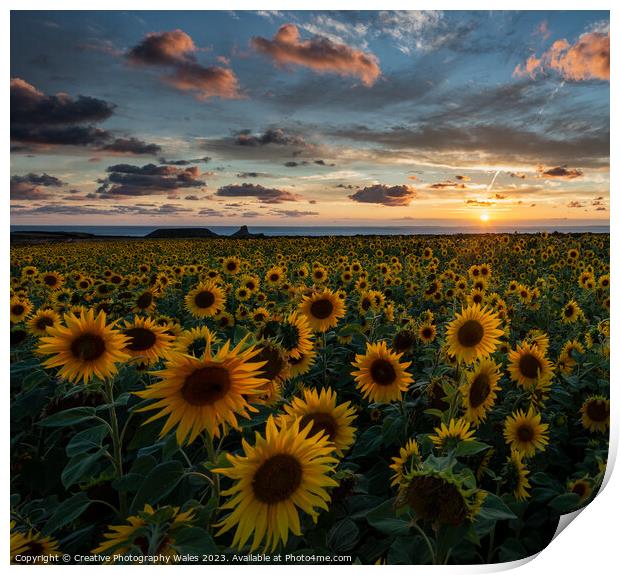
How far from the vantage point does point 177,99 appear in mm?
1826

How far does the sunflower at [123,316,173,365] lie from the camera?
1.58 m

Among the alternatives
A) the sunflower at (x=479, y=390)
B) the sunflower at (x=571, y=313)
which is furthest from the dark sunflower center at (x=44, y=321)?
the sunflower at (x=571, y=313)

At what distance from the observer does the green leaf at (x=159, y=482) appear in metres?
1.13

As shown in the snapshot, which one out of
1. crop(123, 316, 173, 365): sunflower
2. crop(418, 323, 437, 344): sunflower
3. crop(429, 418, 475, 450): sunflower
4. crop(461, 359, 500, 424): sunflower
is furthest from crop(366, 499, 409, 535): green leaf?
crop(418, 323, 437, 344): sunflower

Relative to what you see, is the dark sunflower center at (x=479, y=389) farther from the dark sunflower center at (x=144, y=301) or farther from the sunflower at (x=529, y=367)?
the dark sunflower center at (x=144, y=301)

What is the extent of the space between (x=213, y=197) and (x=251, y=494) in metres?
1.27

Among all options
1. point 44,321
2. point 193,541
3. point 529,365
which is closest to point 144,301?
point 44,321

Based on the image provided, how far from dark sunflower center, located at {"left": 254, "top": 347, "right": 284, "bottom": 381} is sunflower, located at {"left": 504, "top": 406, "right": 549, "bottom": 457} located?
0.83m

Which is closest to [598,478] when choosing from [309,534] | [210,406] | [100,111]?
[309,534]

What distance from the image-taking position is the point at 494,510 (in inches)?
42.8

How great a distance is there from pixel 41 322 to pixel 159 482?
1.35 m

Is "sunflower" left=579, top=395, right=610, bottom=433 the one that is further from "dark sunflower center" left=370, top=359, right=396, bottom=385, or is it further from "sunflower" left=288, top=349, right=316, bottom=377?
"sunflower" left=288, top=349, right=316, bottom=377

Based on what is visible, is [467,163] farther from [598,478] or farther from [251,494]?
[251,494]

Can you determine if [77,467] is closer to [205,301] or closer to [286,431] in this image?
[286,431]
